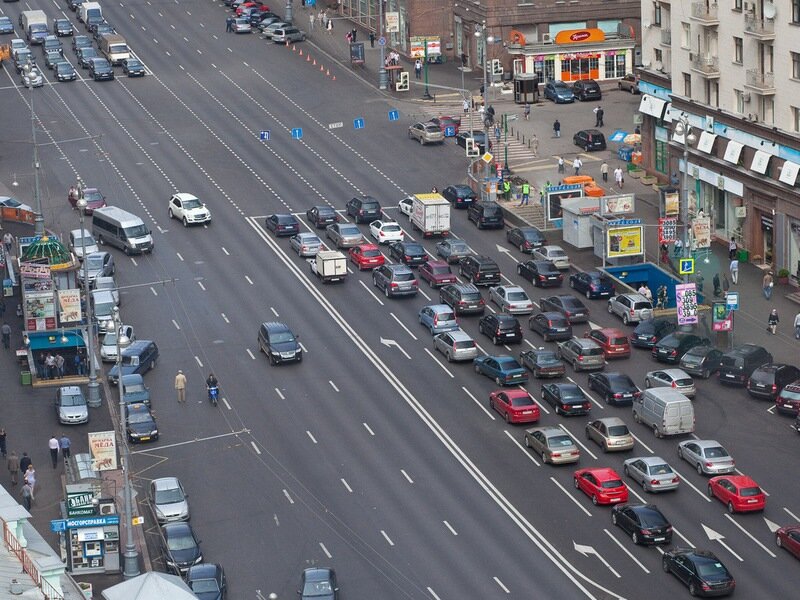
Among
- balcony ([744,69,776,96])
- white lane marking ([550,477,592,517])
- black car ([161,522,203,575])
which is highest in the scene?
balcony ([744,69,776,96])

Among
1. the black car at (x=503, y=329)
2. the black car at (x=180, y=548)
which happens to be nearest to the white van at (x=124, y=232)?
the black car at (x=503, y=329)

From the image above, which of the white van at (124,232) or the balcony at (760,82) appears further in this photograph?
the white van at (124,232)

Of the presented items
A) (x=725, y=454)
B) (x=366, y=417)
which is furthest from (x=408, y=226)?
(x=725, y=454)

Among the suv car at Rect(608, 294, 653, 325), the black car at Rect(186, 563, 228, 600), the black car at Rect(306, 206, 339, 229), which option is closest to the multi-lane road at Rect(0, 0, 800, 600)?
the suv car at Rect(608, 294, 653, 325)

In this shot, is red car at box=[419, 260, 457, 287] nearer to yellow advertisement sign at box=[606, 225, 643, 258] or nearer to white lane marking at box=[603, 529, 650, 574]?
yellow advertisement sign at box=[606, 225, 643, 258]

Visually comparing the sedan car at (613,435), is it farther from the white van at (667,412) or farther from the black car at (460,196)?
the black car at (460,196)

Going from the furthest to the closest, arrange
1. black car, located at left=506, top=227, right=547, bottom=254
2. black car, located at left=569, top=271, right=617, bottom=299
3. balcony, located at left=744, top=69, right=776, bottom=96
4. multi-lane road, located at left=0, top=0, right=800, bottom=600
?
black car, located at left=506, top=227, right=547, bottom=254 < balcony, located at left=744, top=69, right=776, bottom=96 < black car, located at left=569, top=271, right=617, bottom=299 < multi-lane road, located at left=0, top=0, right=800, bottom=600

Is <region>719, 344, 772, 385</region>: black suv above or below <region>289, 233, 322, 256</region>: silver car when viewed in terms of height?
below
